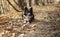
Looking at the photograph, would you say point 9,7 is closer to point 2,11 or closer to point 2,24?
point 2,11

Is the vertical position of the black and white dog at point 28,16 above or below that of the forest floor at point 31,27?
above

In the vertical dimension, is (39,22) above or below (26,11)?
below

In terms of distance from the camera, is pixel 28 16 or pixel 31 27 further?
pixel 28 16

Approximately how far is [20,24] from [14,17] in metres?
0.70

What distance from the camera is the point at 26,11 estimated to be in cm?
479

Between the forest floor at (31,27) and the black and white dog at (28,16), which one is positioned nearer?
the forest floor at (31,27)

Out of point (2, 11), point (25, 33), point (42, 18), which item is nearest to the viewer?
point (25, 33)

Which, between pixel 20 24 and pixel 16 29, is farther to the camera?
pixel 20 24

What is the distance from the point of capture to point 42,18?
5105 millimetres

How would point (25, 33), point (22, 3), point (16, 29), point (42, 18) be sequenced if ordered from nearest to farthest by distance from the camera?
point (25, 33)
point (16, 29)
point (42, 18)
point (22, 3)

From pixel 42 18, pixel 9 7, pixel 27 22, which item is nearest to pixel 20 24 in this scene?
pixel 27 22

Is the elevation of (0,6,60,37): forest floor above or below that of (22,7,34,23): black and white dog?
below

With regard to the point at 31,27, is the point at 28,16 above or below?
above

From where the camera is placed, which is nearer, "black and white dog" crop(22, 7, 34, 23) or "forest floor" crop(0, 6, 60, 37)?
"forest floor" crop(0, 6, 60, 37)
